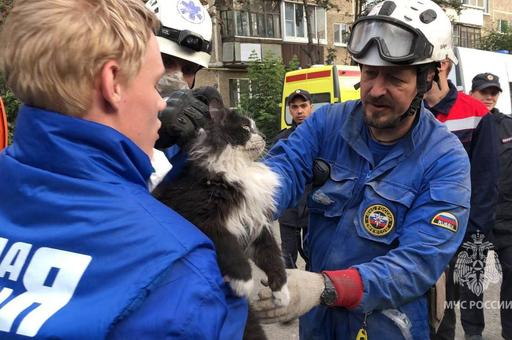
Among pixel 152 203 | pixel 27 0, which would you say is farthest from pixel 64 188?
pixel 27 0

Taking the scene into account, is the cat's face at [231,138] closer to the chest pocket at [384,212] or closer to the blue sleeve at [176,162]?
the blue sleeve at [176,162]

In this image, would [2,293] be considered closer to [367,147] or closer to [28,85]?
[28,85]

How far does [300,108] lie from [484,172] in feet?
11.6

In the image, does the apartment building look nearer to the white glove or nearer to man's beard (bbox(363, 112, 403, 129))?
man's beard (bbox(363, 112, 403, 129))

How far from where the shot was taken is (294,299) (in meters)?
1.98

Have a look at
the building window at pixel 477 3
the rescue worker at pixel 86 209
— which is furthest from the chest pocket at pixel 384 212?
the building window at pixel 477 3

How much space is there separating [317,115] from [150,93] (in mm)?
1634

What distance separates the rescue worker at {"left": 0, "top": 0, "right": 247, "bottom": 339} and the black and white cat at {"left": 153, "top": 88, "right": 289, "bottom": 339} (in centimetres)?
40

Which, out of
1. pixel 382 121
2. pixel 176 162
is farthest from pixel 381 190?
pixel 176 162

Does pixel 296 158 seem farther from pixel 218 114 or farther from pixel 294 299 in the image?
pixel 218 114

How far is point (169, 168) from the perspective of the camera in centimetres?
170

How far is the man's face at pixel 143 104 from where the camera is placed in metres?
1.20

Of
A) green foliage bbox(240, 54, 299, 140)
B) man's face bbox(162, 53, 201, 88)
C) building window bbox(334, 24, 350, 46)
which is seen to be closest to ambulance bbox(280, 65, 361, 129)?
green foliage bbox(240, 54, 299, 140)

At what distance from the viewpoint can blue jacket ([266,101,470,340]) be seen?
219 centimetres
